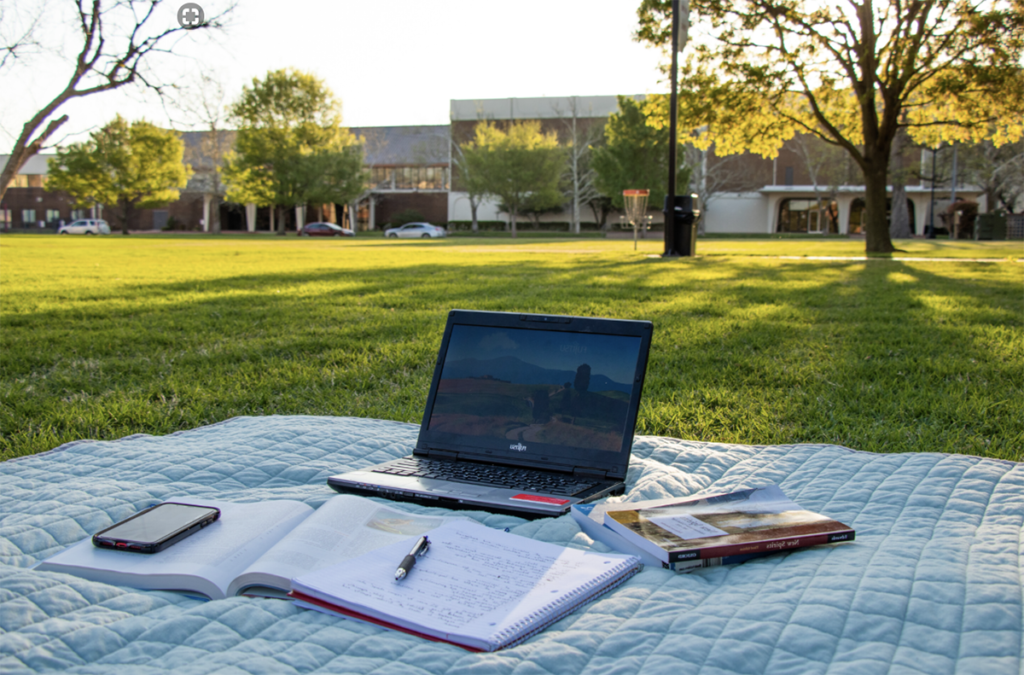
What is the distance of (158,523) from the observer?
6.38 ft

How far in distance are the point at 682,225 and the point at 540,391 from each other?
13.2 metres

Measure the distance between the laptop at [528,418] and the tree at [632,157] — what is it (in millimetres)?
39000

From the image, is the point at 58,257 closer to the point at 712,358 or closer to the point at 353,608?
the point at 712,358

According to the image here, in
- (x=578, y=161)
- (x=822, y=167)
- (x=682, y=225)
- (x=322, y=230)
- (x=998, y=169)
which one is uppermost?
(x=578, y=161)

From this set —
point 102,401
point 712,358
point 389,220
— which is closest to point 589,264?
point 712,358

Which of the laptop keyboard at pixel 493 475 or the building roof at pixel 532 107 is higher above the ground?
the building roof at pixel 532 107

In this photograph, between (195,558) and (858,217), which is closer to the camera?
(195,558)

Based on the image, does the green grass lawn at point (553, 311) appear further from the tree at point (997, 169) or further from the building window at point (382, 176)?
the building window at point (382, 176)

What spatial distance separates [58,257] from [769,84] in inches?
636

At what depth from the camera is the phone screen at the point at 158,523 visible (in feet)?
6.16

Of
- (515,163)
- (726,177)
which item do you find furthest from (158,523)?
(726,177)

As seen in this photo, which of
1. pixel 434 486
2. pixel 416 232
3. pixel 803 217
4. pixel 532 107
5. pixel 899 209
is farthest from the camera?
pixel 532 107

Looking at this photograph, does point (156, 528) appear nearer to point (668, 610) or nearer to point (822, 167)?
point (668, 610)

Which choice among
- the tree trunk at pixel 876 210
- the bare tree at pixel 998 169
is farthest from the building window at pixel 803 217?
the tree trunk at pixel 876 210
